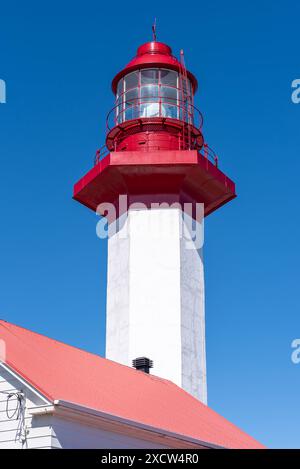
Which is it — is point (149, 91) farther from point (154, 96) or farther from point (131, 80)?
point (131, 80)

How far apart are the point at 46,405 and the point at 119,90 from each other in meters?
16.6

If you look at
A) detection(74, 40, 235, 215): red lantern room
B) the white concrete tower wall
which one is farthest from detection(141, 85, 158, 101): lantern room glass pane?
the white concrete tower wall

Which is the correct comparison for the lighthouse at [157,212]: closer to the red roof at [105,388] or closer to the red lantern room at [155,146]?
the red lantern room at [155,146]

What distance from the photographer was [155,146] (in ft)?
85.6

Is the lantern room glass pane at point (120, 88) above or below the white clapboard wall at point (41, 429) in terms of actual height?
above

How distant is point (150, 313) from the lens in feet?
80.1

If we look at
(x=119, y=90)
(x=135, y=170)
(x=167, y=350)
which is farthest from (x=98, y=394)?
(x=119, y=90)

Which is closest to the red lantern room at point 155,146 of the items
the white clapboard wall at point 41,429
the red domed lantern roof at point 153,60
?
the red domed lantern roof at point 153,60

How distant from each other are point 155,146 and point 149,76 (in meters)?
2.79

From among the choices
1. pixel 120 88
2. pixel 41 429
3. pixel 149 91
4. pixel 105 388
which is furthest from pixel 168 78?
pixel 41 429

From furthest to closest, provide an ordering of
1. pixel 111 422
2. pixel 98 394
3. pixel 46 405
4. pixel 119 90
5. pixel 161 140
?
pixel 119 90, pixel 161 140, pixel 98 394, pixel 111 422, pixel 46 405

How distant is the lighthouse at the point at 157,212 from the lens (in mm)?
24250

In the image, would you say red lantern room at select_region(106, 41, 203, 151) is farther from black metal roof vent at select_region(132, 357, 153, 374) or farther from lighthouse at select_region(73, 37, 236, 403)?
black metal roof vent at select_region(132, 357, 153, 374)
